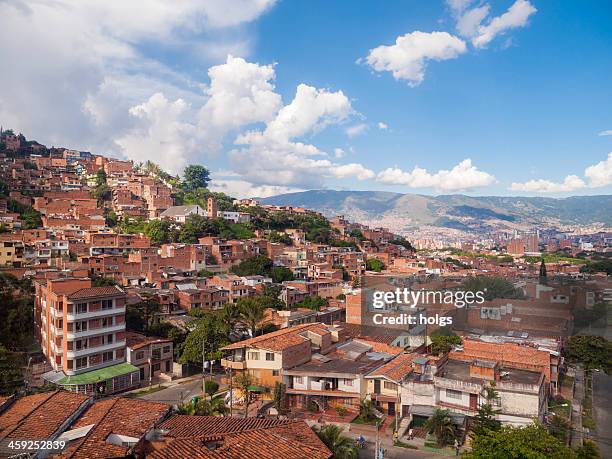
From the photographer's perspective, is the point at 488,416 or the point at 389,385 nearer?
the point at 488,416

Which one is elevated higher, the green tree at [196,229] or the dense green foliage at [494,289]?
the green tree at [196,229]

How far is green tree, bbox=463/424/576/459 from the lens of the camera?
510 inches

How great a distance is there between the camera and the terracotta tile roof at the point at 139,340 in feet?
88.8

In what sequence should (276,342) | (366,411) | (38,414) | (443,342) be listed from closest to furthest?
(38,414)
(366,411)
(276,342)
(443,342)

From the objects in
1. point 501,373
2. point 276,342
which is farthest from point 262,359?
point 501,373

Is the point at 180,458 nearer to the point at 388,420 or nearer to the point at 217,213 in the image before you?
the point at 388,420

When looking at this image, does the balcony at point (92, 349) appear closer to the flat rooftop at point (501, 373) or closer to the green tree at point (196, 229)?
the flat rooftop at point (501, 373)

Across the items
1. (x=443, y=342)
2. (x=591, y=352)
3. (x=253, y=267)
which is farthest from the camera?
(x=253, y=267)

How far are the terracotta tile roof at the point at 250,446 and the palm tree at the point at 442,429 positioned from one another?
30.7 feet

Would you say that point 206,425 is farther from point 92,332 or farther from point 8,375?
point 92,332

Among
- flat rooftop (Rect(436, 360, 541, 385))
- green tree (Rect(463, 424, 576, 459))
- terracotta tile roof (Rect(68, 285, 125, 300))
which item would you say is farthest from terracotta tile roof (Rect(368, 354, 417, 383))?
terracotta tile roof (Rect(68, 285, 125, 300))

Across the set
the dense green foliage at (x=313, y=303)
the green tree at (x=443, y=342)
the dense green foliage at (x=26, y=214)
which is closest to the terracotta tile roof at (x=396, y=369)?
the green tree at (x=443, y=342)

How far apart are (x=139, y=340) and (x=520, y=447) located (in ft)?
71.6

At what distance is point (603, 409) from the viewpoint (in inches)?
973
